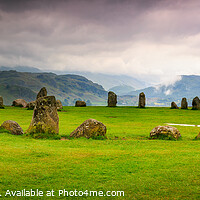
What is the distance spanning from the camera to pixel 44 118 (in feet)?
63.6

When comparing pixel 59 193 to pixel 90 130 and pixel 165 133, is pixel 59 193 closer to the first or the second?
pixel 90 130

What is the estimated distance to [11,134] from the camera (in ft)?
63.4

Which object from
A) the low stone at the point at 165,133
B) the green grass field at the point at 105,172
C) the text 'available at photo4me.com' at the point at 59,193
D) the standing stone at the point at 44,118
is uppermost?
the standing stone at the point at 44,118

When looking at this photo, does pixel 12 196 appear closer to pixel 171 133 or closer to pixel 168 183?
pixel 168 183

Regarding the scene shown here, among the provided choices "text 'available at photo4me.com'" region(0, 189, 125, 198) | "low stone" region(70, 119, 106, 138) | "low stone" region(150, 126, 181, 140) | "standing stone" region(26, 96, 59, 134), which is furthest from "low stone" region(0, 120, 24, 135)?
"text 'available at photo4me.com'" region(0, 189, 125, 198)


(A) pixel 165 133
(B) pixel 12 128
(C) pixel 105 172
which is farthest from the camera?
(A) pixel 165 133

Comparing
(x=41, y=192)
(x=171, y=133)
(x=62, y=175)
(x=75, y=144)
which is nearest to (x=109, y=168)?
(x=62, y=175)

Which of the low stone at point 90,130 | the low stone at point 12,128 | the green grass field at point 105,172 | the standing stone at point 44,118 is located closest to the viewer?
the green grass field at point 105,172

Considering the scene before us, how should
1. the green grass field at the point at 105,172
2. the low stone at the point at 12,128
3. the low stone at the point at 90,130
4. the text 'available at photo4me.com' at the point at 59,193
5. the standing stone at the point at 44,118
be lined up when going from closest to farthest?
1. the text 'available at photo4me.com' at the point at 59,193
2. the green grass field at the point at 105,172
3. the low stone at the point at 90,130
4. the standing stone at the point at 44,118
5. the low stone at the point at 12,128

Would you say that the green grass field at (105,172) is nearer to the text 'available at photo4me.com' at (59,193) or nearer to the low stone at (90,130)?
the text 'available at photo4me.com' at (59,193)

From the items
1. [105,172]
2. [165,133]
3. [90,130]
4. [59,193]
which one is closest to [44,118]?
[90,130]

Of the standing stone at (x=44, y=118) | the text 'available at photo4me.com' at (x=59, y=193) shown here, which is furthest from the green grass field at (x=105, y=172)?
the standing stone at (x=44, y=118)

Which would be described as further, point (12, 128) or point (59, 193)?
point (12, 128)

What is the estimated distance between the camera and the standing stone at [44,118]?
19.1 meters
